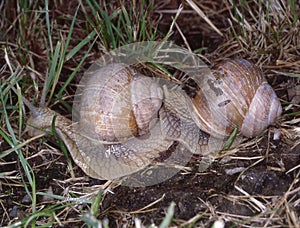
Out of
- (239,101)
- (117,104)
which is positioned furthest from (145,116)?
(239,101)

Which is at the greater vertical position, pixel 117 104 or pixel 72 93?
pixel 117 104

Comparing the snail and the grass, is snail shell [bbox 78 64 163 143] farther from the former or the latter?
the grass

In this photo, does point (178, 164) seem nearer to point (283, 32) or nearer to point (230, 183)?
point (230, 183)

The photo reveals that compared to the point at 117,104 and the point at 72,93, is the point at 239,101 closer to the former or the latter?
the point at 117,104

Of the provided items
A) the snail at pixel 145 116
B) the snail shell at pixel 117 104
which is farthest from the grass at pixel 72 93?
the snail shell at pixel 117 104

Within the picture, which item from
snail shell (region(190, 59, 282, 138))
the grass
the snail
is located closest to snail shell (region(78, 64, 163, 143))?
the snail

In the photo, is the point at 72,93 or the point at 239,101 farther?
the point at 72,93

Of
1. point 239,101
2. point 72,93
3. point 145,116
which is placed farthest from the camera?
point 72,93

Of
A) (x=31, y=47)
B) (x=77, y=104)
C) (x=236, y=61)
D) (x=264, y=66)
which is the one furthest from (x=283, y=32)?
(x=31, y=47)
